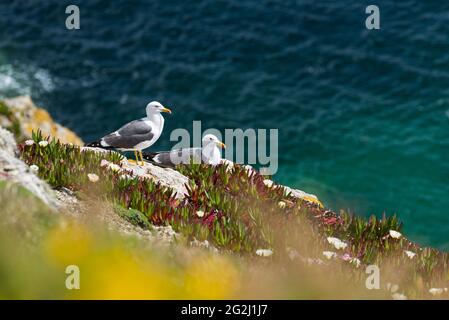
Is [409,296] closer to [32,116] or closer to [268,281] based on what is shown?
[268,281]

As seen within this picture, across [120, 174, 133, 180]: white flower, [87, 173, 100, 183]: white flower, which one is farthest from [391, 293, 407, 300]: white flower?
[87, 173, 100, 183]: white flower

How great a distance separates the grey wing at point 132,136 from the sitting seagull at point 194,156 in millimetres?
426

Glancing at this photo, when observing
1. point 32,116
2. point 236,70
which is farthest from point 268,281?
point 236,70

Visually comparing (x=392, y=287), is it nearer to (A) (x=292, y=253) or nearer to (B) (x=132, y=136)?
(A) (x=292, y=253)

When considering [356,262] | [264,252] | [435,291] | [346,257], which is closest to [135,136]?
[264,252]

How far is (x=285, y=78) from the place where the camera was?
36.5 meters

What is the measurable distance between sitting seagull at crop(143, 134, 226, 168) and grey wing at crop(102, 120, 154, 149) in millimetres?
426

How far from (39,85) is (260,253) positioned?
1145 inches

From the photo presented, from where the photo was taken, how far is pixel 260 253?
11117mm

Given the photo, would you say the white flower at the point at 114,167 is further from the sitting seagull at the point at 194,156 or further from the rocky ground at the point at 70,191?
the sitting seagull at the point at 194,156

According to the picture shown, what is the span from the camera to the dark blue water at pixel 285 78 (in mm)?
31328

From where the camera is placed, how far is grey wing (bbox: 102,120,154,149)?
15562 millimetres

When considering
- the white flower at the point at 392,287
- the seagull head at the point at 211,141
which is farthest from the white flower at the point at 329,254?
the seagull head at the point at 211,141

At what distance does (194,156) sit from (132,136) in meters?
1.25
